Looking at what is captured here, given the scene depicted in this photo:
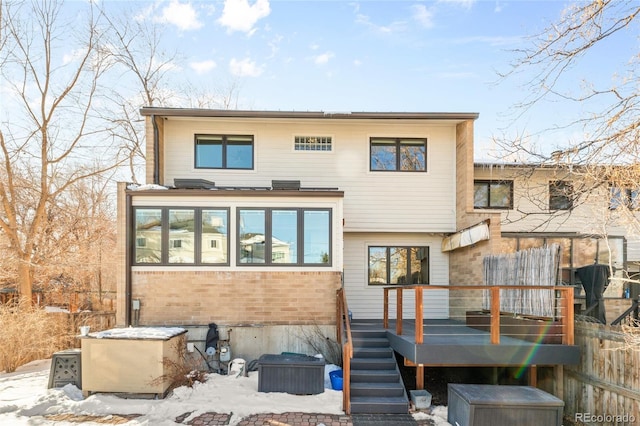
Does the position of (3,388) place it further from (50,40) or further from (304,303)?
(50,40)

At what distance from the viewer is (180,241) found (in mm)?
8461

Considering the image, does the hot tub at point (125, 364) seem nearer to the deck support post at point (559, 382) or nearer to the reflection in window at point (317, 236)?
the reflection in window at point (317, 236)

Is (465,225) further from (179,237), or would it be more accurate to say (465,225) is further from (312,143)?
(179,237)

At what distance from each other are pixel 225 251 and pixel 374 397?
434 cm

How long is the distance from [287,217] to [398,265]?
4.13 metres

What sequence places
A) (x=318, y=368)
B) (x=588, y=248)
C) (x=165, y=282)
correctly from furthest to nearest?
(x=588, y=248) < (x=165, y=282) < (x=318, y=368)

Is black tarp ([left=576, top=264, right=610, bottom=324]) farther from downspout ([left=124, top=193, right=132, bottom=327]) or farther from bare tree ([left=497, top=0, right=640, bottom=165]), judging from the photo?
downspout ([left=124, top=193, right=132, bottom=327])

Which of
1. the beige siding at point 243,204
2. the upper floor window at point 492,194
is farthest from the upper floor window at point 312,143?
the upper floor window at point 492,194

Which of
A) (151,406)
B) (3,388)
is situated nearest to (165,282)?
(151,406)

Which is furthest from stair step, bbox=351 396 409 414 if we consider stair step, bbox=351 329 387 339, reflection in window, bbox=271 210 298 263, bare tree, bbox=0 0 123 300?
bare tree, bbox=0 0 123 300

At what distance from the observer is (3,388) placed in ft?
23.2

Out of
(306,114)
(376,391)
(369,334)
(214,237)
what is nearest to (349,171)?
(306,114)

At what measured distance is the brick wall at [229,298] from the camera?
8336 mm

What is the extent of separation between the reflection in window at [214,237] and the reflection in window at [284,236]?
108cm
